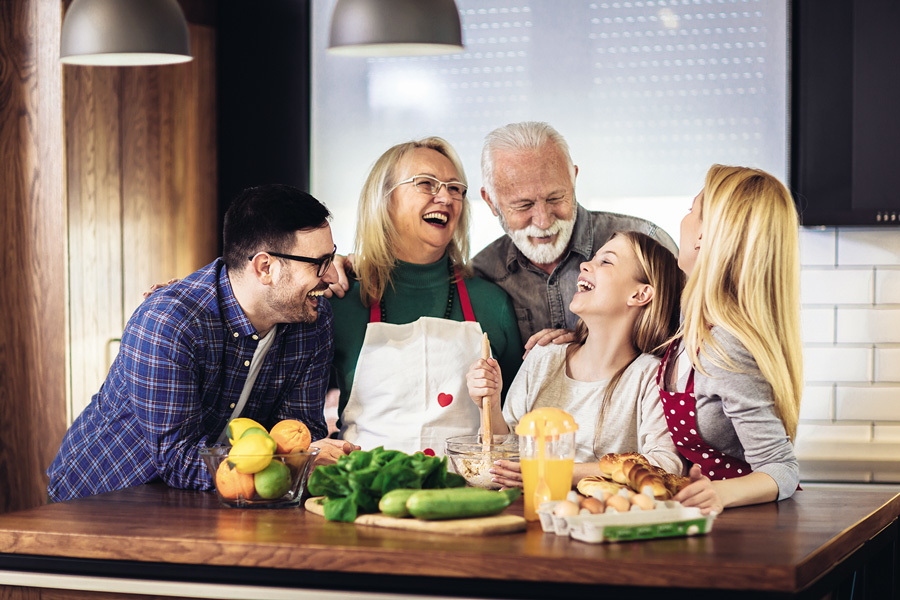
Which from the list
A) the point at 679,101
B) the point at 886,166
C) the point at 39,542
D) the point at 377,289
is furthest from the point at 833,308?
the point at 39,542

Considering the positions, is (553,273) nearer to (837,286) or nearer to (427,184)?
(427,184)

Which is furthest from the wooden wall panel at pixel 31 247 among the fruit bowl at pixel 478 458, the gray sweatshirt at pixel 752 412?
the gray sweatshirt at pixel 752 412

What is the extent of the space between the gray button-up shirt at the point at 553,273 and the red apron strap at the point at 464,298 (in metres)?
0.16

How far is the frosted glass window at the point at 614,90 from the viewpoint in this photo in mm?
3461

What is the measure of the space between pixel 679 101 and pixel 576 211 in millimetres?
727

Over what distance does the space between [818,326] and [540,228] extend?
3.66 feet

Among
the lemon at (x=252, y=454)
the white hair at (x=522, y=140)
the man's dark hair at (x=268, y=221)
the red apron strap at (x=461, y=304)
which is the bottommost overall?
the lemon at (x=252, y=454)

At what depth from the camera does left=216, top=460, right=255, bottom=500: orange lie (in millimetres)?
1905

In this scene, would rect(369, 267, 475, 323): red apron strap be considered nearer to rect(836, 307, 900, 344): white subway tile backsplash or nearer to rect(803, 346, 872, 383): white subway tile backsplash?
rect(803, 346, 872, 383): white subway tile backsplash

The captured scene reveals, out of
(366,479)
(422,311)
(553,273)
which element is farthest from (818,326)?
(366,479)

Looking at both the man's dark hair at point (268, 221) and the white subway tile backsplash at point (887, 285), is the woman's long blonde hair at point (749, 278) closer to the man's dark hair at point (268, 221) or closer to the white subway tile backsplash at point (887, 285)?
the man's dark hair at point (268, 221)

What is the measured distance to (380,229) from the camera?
2867 millimetres

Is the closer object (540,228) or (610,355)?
(610,355)

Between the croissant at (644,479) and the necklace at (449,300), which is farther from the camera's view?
the necklace at (449,300)
